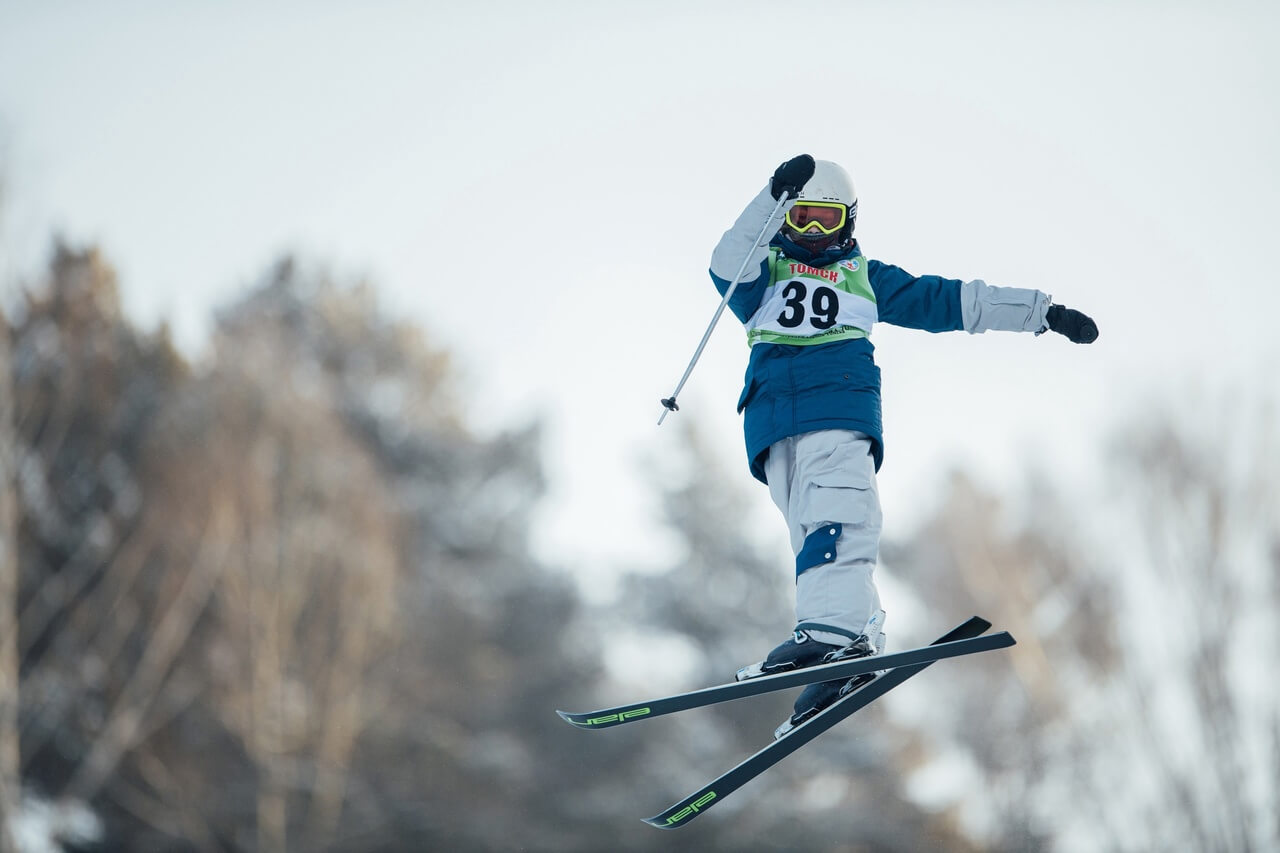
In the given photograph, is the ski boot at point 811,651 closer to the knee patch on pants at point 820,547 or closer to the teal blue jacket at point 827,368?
the knee patch on pants at point 820,547

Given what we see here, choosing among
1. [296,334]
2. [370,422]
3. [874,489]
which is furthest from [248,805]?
[874,489]

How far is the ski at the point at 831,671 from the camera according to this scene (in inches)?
151

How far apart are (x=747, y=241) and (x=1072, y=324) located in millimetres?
1202

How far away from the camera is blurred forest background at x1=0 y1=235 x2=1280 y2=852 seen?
17.0 metres

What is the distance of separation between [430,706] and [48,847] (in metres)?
5.86

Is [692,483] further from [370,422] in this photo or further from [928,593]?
[370,422]

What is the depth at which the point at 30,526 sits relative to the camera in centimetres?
1828

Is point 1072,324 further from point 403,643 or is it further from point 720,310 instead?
point 403,643

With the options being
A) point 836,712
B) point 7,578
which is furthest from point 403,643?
point 836,712

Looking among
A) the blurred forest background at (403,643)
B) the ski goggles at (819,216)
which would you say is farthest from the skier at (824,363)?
the blurred forest background at (403,643)

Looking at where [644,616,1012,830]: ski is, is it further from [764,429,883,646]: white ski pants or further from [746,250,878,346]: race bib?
[746,250,878,346]: race bib

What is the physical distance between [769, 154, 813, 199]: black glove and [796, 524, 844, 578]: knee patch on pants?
3.74 feet

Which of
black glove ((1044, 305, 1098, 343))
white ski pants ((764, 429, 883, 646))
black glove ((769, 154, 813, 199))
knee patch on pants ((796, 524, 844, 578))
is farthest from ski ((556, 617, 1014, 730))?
black glove ((769, 154, 813, 199))

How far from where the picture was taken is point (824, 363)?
425cm
